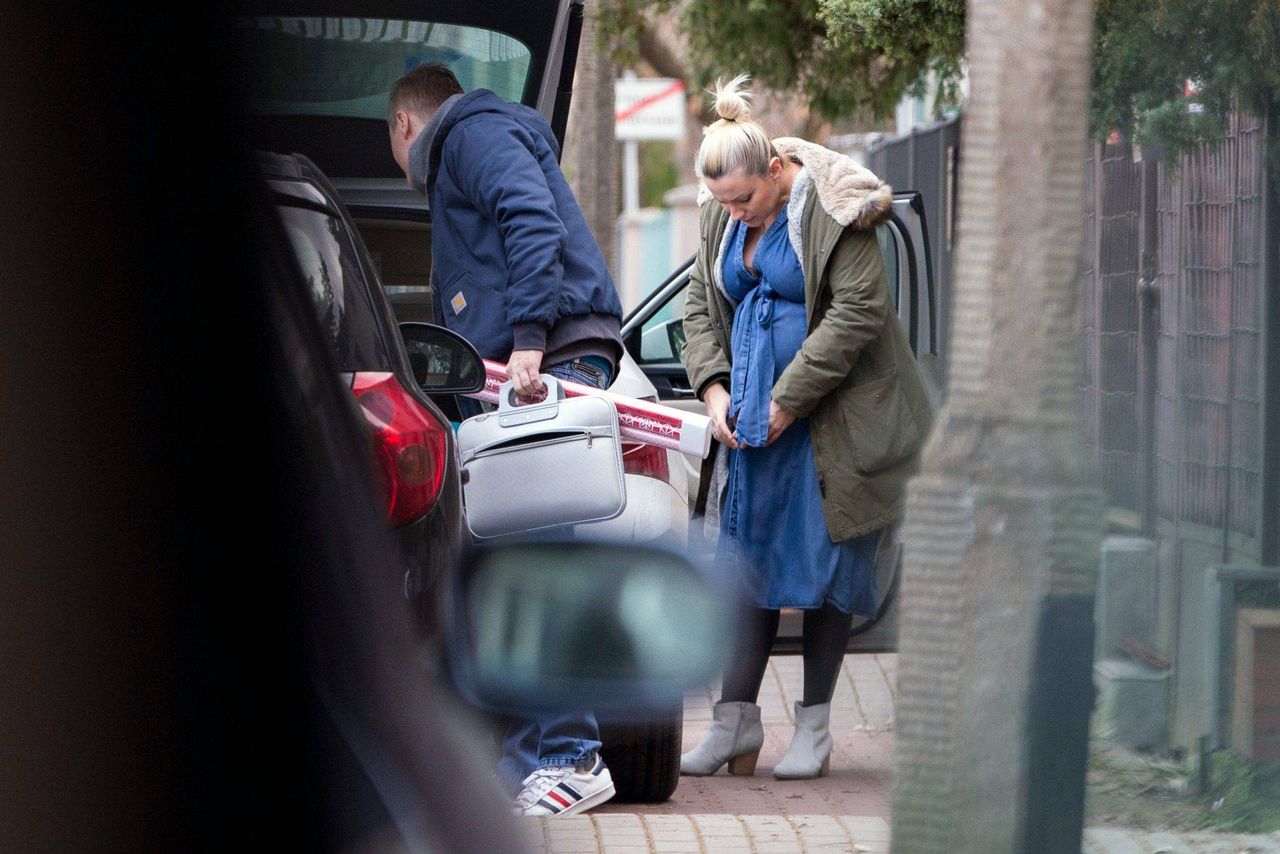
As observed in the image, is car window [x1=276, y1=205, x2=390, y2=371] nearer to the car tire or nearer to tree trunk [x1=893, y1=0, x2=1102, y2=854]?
tree trunk [x1=893, y1=0, x2=1102, y2=854]

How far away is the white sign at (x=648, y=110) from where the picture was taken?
1311 centimetres

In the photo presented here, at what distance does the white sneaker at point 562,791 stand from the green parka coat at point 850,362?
3.02 ft

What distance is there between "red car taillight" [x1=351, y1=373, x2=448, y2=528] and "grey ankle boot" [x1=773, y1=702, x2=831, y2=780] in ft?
7.89

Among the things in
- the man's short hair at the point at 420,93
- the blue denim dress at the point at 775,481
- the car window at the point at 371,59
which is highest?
the car window at the point at 371,59

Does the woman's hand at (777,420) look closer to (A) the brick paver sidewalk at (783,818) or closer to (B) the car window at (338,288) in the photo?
(A) the brick paver sidewalk at (783,818)

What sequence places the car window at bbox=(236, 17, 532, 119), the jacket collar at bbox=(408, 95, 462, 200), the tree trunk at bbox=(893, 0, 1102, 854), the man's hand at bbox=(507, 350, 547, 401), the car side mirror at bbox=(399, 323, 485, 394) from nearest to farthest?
the tree trunk at bbox=(893, 0, 1102, 854), the car side mirror at bbox=(399, 323, 485, 394), the man's hand at bbox=(507, 350, 547, 401), the jacket collar at bbox=(408, 95, 462, 200), the car window at bbox=(236, 17, 532, 119)

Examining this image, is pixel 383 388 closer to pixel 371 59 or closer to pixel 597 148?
pixel 371 59

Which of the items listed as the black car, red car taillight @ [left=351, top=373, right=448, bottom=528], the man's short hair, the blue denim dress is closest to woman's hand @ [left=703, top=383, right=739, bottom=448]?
the blue denim dress

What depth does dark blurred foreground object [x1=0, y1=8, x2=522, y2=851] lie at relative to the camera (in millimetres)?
1162

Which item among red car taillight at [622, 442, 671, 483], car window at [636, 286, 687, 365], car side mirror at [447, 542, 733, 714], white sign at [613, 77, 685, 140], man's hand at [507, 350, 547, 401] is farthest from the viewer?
white sign at [613, 77, 685, 140]

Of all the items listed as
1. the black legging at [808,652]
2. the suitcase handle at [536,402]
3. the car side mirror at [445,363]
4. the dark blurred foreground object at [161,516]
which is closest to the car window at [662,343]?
the black legging at [808,652]

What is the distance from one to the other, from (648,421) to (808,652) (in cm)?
106

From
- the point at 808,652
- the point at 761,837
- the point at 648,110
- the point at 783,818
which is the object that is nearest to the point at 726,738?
the point at 808,652

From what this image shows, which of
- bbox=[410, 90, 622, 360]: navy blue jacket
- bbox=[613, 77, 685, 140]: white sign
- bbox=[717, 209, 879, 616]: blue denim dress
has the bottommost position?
bbox=[717, 209, 879, 616]: blue denim dress
